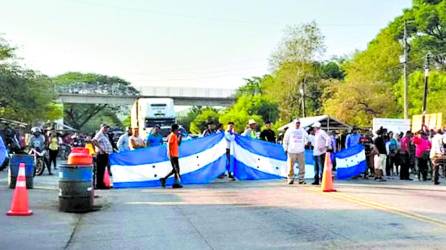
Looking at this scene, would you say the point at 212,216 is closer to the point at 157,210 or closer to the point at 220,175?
the point at 157,210

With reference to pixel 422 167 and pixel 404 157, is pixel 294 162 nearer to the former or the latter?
pixel 422 167

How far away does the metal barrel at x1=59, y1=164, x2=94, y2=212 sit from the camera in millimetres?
13383

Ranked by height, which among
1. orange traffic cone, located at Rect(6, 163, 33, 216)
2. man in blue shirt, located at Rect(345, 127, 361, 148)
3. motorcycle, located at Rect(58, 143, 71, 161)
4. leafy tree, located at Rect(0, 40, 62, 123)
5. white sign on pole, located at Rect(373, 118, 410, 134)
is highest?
leafy tree, located at Rect(0, 40, 62, 123)

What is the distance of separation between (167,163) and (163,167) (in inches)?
7.2

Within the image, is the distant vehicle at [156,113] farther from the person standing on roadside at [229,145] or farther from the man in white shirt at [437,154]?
the man in white shirt at [437,154]

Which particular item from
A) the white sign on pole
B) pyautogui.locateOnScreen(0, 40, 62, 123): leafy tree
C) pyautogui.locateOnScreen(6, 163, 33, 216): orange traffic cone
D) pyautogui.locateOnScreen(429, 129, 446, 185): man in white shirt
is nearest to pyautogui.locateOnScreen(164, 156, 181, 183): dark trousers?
pyautogui.locateOnScreen(6, 163, 33, 216): orange traffic cone

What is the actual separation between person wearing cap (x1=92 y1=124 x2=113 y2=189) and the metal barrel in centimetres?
482

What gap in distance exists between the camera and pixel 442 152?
22.1 m

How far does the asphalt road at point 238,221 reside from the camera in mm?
9695

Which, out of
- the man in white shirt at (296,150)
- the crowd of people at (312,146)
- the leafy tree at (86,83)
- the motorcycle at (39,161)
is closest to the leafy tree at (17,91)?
the crowd of people at (312,146)

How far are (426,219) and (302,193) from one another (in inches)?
206

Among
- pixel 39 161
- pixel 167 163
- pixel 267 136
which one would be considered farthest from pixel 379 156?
pixel 39 161

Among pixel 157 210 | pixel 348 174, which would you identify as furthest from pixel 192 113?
pixel 157 210

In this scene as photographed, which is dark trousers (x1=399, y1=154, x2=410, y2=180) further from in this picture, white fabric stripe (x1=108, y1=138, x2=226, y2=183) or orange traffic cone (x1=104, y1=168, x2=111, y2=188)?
orange traffic cone (x1=104, y1=168, x2=111, y2=188)
